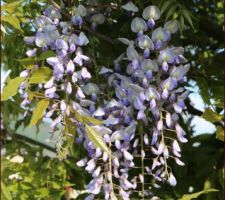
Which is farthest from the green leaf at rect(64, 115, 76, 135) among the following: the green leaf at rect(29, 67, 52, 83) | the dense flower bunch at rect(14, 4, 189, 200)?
the green leaf at rect(29, 67, 52, 83)

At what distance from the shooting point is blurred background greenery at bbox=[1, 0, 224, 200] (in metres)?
1.38

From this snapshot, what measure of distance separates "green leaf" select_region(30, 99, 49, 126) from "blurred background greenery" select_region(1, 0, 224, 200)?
15 cm

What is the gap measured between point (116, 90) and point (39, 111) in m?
0.22

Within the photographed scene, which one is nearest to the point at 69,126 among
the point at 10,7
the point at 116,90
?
the point at 116,90

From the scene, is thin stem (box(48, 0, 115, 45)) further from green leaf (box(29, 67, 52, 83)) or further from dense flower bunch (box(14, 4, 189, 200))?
green leaf (box(29, 67, 52, 83))

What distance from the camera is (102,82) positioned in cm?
149

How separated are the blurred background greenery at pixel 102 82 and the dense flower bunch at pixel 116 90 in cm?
5

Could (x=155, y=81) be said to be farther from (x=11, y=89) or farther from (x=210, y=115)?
(x=11, y=89)

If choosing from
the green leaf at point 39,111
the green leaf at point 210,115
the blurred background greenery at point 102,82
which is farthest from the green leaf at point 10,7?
the green leaf at point 210,115

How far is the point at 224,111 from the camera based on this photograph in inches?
52.1

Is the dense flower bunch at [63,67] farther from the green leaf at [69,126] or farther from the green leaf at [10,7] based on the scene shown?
the green leaf at [10,7]

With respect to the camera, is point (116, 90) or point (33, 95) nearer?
point (33, 95)

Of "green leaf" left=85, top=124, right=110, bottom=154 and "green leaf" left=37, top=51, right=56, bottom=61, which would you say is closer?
"green leaf" left=85, top=124, right=110, bottom=154

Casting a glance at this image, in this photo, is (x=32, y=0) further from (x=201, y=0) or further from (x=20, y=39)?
(x=201, y=0)
